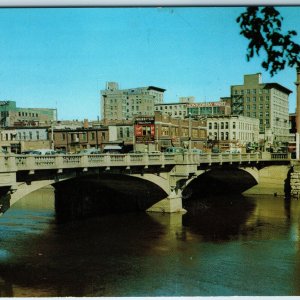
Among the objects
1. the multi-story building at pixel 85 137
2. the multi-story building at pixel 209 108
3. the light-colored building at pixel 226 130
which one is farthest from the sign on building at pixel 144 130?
the multi-story building at pixel 209 108

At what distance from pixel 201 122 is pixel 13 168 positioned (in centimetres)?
6507

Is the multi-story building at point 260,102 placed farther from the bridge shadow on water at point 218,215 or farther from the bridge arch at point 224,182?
the bridge shadow on water at point 218,215

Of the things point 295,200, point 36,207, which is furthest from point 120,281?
point 295,200

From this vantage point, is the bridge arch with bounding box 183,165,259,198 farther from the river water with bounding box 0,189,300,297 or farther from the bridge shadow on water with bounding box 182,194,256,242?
the river water with bounding box 0,189,300,297

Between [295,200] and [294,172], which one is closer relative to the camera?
[295,200]

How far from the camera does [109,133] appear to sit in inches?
3221

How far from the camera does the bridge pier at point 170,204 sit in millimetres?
44562

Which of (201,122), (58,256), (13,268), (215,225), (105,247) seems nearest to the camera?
(13,268)

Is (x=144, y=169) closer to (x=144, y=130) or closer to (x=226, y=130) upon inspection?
(x=144, y=130)

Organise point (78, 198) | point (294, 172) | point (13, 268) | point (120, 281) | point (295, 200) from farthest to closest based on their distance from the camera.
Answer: point (294, 172) → point (295, 200) → point (78, 198) → point (13, 268) → point (120, 281)

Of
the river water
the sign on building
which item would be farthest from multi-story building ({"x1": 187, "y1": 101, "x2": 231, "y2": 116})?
the river water

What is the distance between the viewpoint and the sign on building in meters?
76.9

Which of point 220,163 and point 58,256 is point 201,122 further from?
point 58,256

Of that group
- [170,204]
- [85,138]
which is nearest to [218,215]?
[170,204]
